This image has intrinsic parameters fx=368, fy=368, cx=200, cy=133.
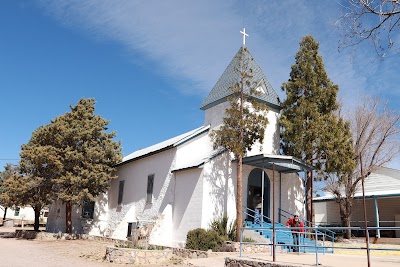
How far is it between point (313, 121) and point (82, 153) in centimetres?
1425

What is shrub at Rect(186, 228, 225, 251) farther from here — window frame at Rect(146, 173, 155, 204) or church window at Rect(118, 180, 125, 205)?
church window at Rect(118, 180, 125, 205)

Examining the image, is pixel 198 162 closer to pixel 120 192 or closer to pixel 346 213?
pixel 120 192

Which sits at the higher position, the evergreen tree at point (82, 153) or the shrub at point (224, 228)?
the evergreen tree at point (82, 153)

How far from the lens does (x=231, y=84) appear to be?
21.9 m

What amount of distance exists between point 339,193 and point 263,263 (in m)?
15.6

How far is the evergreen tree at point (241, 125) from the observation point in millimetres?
18312

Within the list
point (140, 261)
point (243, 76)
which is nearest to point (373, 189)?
point (243, 76)

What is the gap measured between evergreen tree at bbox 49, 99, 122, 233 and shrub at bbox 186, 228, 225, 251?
871 cm

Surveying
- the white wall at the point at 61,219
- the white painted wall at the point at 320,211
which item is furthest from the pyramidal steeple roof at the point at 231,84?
the white painted wall at the point at 320,211

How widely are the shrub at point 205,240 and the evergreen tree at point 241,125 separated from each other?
4.94 ft

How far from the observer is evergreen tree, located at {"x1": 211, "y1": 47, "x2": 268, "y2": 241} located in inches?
721

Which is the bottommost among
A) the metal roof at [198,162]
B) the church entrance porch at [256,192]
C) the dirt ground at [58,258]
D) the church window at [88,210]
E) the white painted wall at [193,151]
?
the dirt ground at [58,258]

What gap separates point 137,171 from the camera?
24391 mm

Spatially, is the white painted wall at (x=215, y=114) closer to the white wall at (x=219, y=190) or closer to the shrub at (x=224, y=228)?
the white wall at (x=219, y=190)
